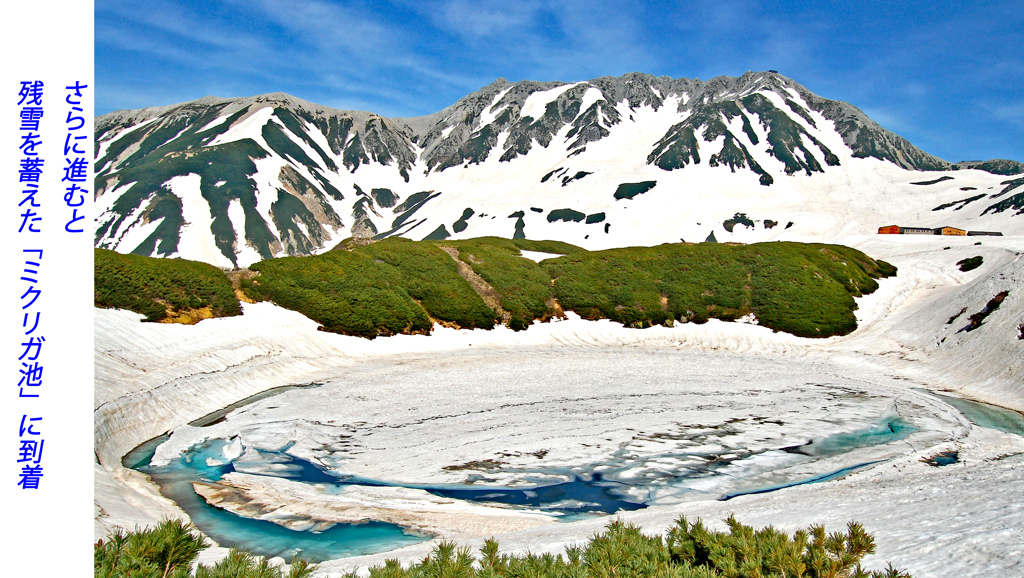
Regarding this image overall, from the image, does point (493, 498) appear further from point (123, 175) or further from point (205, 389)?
point (123, 175)

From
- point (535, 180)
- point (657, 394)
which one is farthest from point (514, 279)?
point (535, 180)

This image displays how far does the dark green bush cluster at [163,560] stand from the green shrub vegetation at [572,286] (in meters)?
24.8

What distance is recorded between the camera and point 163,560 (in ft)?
16.7

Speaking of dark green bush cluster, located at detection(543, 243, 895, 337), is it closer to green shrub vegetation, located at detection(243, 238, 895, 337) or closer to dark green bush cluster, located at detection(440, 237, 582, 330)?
green shrub vegetation, located at detection(243, 238, 895, 337)

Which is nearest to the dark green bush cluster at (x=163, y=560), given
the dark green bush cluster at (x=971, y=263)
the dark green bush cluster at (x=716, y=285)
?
the dark green bush cluster at (x=716, y=285)

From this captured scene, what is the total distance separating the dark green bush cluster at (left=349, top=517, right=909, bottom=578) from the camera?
5.28 meters

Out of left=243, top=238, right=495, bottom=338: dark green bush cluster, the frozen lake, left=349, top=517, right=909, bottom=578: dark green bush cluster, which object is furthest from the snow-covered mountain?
left=349, top=517, right=909, bottom=578: dark green bush cluster

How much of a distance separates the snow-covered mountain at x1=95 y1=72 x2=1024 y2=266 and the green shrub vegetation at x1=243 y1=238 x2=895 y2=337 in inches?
2336

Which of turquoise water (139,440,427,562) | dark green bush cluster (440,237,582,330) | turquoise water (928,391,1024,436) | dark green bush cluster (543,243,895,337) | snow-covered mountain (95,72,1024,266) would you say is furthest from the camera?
snow-covered mountain (95,72,1024,266)

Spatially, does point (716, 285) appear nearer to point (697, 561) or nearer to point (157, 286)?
point (157, 286)

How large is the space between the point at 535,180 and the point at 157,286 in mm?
138071

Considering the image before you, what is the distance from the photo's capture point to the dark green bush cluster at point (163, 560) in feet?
15.2

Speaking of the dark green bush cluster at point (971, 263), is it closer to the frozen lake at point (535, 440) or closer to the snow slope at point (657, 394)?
the snow slope at point (657, 394)

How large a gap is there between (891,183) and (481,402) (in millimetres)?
149024
